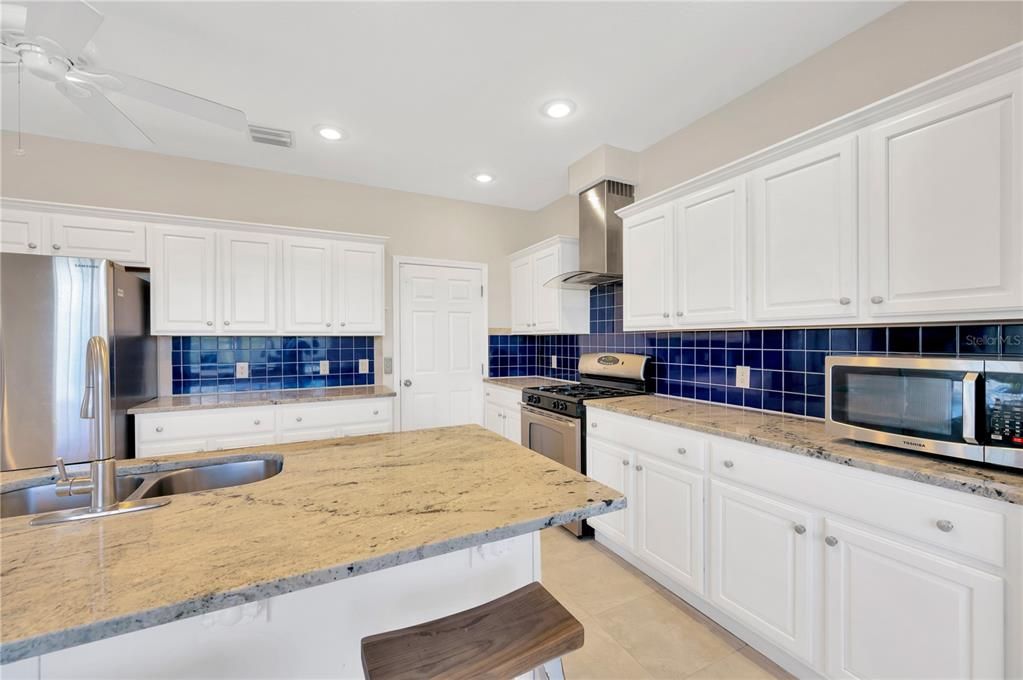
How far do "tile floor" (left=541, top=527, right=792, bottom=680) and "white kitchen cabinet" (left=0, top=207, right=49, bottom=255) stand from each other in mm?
3701

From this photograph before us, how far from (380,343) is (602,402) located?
7.14 ft

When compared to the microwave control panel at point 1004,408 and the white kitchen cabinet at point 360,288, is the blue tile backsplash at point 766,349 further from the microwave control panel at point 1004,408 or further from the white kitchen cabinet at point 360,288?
the white kitchen cabinet at point 360,288

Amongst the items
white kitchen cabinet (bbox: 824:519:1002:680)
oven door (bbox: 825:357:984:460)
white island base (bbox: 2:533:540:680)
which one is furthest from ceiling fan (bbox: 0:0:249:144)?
white kitchen cabinet (bbox: 824:519:1002:680)

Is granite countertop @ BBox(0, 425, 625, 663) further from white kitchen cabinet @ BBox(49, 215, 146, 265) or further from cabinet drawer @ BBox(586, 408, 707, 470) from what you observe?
white kitchen cabinet @ BBox(49, 215, 146, 265)

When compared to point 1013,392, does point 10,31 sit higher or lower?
higher

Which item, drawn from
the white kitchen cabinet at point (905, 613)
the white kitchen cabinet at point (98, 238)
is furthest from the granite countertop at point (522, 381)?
the white kitchen cabinet at point (98, 238)

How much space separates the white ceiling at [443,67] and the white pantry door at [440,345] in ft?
4.11

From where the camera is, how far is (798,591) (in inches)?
61.2

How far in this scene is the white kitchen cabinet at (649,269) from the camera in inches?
97.1

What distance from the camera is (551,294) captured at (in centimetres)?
Result: 363

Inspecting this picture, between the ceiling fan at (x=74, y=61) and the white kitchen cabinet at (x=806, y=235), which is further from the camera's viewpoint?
the white kitchen cabinet at (x=806, y=235)

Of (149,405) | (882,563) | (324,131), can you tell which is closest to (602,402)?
(882,563)

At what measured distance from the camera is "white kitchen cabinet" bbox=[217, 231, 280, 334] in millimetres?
3006

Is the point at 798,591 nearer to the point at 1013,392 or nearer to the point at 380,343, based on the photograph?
the point at 1013,392
